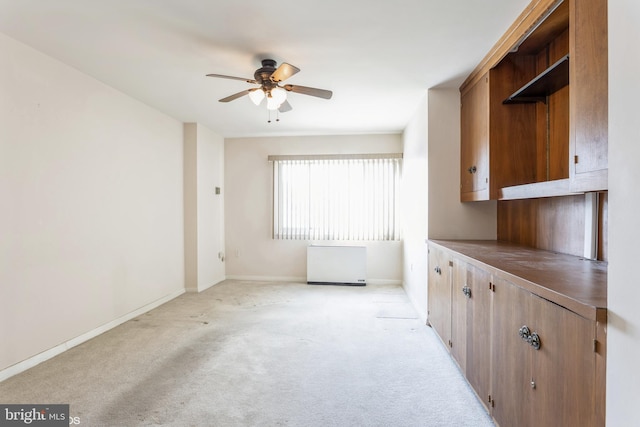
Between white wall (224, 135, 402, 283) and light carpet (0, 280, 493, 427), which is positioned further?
white wall (224, 135, 402, 283)

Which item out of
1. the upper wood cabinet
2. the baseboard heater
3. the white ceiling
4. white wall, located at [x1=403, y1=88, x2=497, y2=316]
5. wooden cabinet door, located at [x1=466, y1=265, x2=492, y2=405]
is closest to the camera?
the upper wood cabinet

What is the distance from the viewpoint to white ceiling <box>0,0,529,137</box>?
74.7 inches

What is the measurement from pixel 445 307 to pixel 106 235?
3314mm

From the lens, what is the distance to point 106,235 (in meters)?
3.14

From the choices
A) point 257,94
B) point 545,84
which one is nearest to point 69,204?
point 257,94

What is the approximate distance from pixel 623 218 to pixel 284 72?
2.13 m

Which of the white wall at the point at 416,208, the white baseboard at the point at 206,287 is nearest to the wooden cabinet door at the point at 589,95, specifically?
the white wall at the point at 416,208

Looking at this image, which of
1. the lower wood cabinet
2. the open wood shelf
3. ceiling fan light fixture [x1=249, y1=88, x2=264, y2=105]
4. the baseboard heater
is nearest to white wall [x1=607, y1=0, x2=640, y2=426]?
the lower wood cabinet

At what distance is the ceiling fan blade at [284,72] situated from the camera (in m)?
2.25

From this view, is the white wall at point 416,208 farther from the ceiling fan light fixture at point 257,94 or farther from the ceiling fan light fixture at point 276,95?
the ceiling fan light fixture at point 257,94

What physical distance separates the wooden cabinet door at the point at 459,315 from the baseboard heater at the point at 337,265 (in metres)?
2.62

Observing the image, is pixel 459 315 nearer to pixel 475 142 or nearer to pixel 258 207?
pixel 475 142

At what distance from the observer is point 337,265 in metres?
5.02

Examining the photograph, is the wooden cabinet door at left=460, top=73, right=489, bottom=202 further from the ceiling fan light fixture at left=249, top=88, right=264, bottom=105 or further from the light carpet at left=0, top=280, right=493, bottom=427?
the ceiling fan light fixture at left=249, top=88, right=264, bottom=105
